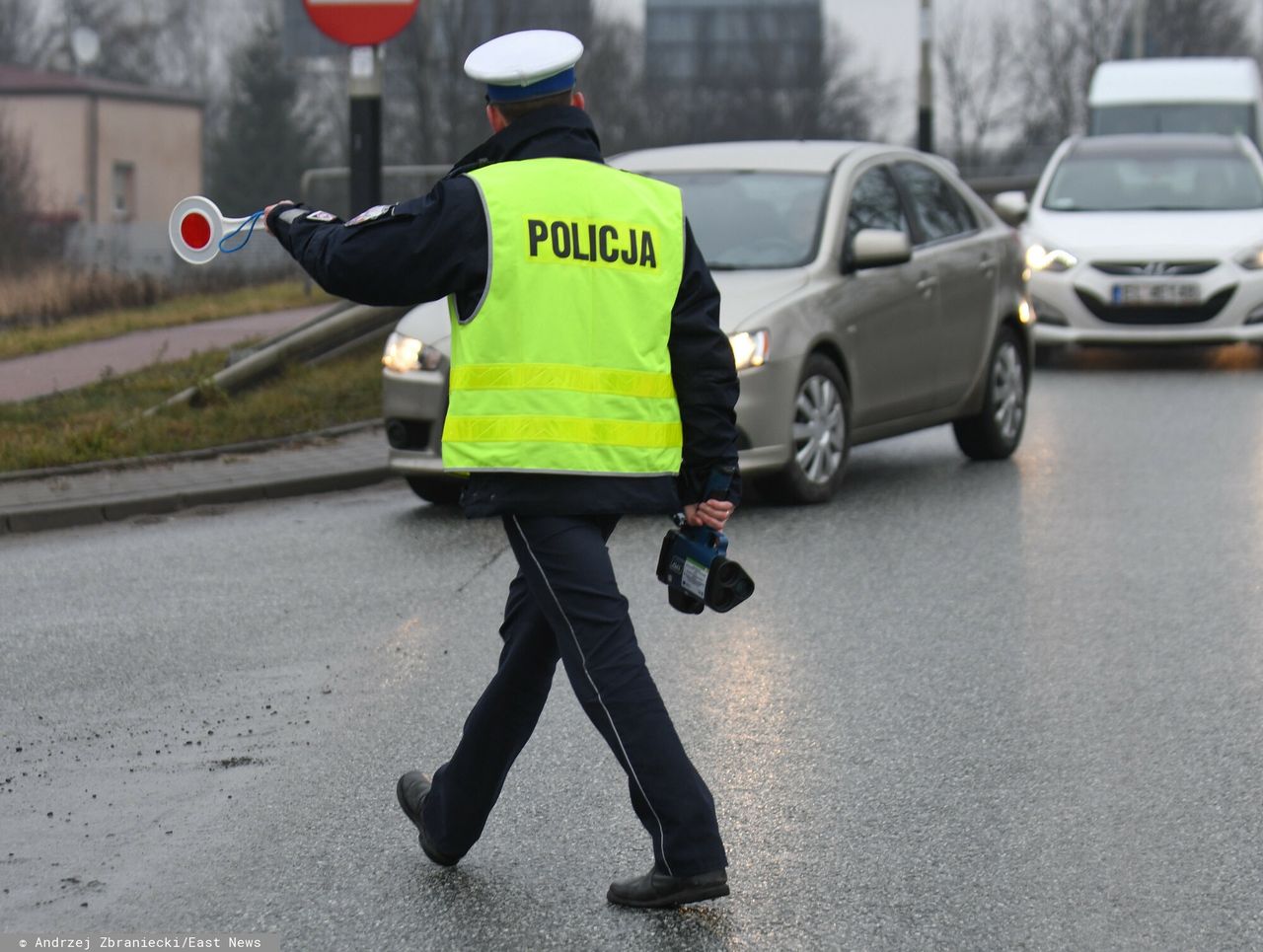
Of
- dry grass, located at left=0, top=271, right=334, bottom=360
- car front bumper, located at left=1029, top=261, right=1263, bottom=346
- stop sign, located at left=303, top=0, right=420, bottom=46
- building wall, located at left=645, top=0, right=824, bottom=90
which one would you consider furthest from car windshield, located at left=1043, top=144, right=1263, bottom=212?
building wall, located at left=645, top=0, right=824, bottom=90

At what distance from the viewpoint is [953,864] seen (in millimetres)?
4918

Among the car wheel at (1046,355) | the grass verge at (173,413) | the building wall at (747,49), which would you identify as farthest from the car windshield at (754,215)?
the building wall at (747,49)

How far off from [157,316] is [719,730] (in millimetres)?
15443

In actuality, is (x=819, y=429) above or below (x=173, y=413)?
above

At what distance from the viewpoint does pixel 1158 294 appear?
1656cm

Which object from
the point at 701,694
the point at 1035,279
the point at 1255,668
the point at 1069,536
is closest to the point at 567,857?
the point at 701,694

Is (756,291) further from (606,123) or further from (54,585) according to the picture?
(606,123)

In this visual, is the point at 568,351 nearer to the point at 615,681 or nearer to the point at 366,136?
the point at 615,681

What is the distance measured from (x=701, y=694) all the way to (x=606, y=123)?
209 ft

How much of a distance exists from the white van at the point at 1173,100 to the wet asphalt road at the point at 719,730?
59.5ft

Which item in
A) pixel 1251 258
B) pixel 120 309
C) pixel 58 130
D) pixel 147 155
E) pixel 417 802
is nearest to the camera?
pixel 417 802

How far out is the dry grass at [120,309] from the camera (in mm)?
18391

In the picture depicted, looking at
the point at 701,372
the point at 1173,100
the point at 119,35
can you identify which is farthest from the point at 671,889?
the point at 119,35

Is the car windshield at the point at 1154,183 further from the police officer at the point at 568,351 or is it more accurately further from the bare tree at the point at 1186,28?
the bare tree at the point at 1186,28
